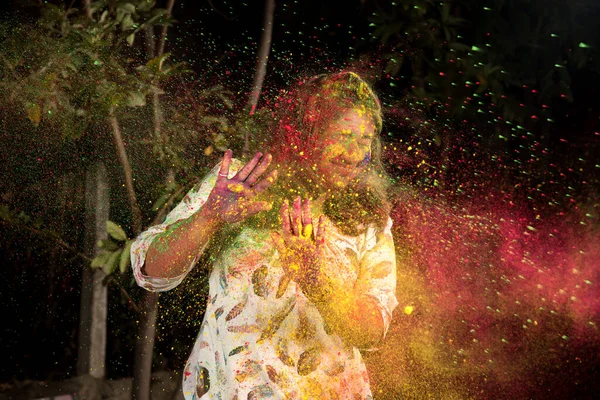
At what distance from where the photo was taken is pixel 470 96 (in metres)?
3.28

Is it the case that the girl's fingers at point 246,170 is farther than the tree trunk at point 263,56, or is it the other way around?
the tree trunk at point 263,56

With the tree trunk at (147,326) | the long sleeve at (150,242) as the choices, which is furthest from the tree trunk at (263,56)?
the long sleeve at (150,242)

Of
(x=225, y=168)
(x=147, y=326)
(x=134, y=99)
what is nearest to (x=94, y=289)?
(x=147, y=326)

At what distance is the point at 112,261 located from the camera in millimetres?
2891

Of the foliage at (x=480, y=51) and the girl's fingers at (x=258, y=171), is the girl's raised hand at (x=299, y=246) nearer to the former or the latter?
the girl's fingers at (x=258, y=171)

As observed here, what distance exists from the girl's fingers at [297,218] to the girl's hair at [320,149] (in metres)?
0.22

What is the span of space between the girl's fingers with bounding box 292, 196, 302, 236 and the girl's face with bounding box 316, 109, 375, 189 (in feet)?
0.99

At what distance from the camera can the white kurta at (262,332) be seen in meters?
1.67

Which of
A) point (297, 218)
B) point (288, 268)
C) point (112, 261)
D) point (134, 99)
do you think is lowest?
point (112, 261)

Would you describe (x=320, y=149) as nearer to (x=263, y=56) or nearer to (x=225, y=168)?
(x=225, y=168)

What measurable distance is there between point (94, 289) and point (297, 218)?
→ 198cm

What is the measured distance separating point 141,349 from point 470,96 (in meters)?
2.02

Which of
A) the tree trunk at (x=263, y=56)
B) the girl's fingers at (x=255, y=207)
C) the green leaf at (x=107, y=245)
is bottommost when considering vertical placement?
the green leaf at (x=107, y=245)

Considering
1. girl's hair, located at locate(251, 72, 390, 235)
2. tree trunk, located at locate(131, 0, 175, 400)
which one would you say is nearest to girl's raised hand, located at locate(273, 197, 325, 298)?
girl's hair, located at locate(251, 72, 390, 235)
